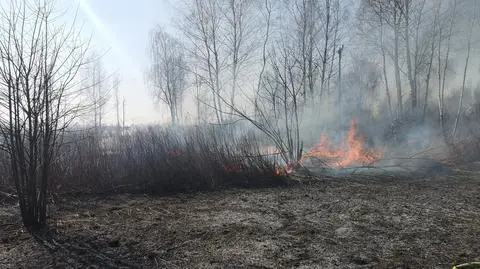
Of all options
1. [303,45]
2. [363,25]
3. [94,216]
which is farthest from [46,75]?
[363,25]

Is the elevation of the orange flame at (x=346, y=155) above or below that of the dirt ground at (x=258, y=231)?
above

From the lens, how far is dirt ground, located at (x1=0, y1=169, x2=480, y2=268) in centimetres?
394

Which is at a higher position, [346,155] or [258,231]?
[346,155]

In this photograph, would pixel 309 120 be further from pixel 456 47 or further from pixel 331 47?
pixel 456 47

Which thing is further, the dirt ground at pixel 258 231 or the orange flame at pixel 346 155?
the orange flame at pixel 346 155

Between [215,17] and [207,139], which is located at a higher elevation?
[215,17]

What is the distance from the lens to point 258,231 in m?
4.96

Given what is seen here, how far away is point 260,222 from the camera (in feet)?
17.7

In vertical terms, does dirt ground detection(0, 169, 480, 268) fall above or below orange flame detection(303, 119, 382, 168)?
below

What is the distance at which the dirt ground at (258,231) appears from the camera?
12.9 ft

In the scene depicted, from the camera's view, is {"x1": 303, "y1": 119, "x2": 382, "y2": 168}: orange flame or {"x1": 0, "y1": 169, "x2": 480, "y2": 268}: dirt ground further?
{"x1": 303, "y1": 119, "x2": 382, "y2": 168}: orange flame

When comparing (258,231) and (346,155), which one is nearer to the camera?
(258,231)

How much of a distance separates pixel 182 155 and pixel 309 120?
40.8 feet

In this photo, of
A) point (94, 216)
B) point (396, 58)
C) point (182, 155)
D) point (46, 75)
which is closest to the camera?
point (46, 75)
